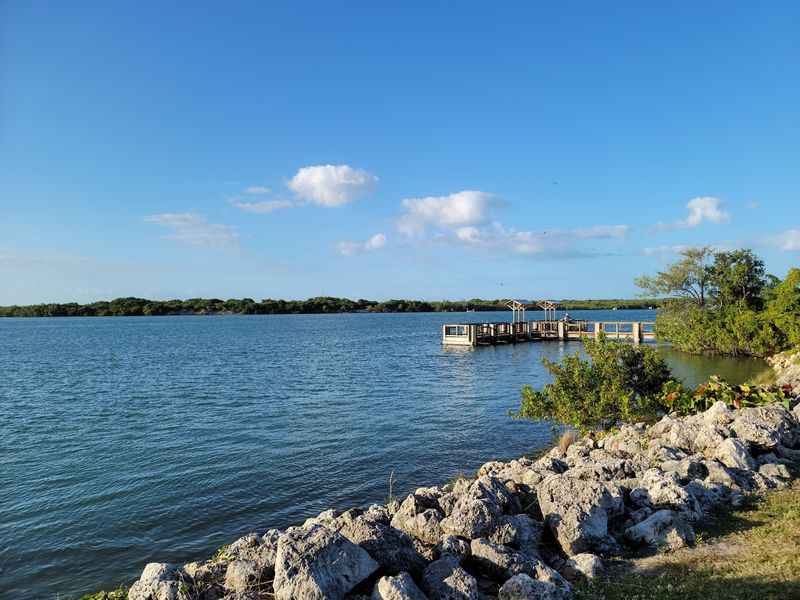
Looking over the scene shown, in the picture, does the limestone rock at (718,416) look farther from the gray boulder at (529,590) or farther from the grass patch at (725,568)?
the gray boulder at (529,590)

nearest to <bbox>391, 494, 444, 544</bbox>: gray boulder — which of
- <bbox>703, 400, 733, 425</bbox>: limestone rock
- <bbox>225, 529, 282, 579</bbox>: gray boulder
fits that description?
<bbox>225, 529, 282, 579</bbox>: gray boulder

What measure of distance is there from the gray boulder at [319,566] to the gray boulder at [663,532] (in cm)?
443

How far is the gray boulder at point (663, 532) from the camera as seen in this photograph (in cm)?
797

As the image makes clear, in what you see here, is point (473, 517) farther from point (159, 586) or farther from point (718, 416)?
point (718, 416)

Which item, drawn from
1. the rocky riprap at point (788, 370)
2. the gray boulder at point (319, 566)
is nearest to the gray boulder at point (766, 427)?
the rocky riprap at point (788, 370)

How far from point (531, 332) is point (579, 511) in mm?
62270

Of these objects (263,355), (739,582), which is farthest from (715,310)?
(739,582)

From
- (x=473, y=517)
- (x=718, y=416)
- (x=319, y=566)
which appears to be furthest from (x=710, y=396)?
(x=319, y=566)

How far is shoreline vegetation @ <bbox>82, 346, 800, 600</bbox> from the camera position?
6.31 meters

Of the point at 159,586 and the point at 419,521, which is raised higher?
the point at 419,521

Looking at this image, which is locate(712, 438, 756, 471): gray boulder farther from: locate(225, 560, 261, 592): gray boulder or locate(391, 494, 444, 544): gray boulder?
locate(225, 560, 261, 592): gray boulder

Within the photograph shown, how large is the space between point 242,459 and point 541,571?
13.0 metres

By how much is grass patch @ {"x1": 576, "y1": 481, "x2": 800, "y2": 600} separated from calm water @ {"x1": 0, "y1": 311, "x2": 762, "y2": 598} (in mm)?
8027

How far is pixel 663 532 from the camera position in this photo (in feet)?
26.7
